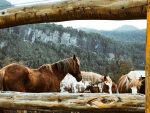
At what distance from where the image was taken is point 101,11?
6.39ft

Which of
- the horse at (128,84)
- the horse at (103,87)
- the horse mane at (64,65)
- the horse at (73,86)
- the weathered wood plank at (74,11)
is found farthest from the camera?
the horse at (103,87)

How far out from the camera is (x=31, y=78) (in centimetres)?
855

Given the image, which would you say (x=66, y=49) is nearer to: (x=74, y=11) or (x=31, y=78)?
(x=31, y=78)

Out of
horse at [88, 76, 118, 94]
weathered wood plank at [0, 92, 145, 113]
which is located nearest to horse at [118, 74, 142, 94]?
horse at [88, 76, 118, 94]

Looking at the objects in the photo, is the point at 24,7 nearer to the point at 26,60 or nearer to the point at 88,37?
the point at 26,60

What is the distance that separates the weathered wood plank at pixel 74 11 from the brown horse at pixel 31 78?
5957 millimetres

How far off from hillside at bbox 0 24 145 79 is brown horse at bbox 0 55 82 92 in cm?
2567

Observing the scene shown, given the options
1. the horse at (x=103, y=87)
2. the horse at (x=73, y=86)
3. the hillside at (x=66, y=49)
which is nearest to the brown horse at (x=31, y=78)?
the horse at (x=73, y=86)

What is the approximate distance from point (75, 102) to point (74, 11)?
1.37 feet

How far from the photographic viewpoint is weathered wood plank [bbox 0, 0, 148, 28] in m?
1.86

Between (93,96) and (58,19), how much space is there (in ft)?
1.32

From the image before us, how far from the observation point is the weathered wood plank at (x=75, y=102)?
6.38 ft

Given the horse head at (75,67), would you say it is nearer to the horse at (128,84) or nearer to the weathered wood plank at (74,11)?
the horse at (128,84)

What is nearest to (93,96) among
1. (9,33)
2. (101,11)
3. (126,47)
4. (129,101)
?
(129,101)
